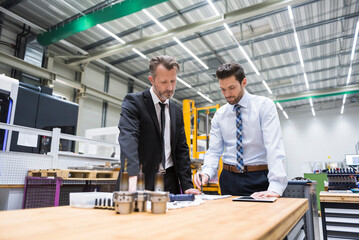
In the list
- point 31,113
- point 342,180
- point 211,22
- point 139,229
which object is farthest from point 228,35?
point 139,229

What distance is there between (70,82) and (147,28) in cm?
269

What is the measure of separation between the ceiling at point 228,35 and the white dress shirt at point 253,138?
4.20 m

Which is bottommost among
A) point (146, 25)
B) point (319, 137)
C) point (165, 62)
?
point (165, 62)

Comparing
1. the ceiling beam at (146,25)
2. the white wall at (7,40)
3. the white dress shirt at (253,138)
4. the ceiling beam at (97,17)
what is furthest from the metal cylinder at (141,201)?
the white wall at (7,40)

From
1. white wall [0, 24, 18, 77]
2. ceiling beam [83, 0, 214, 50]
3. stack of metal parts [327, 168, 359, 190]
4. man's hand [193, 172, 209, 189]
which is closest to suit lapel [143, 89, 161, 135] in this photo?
man's hand [193, 172, 209, 189]

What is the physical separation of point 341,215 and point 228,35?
6274mm

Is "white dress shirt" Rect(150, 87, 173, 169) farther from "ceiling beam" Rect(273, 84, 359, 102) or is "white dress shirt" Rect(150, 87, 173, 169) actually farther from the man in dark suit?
"ceiling beam" Rect(273, 84, 359, 102)

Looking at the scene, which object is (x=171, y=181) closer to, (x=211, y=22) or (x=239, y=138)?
(x=239, y=138)

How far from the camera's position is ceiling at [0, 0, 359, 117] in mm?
6023

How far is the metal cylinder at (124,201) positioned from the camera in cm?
74

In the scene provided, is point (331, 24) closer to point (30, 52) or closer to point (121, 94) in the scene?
point (121, 94)

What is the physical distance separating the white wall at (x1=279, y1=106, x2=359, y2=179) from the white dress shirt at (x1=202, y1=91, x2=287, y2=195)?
12.2m

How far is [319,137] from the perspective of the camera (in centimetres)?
1357

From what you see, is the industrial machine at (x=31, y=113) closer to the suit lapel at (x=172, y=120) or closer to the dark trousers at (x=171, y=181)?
the suit lapel at (x=172, y=120)
